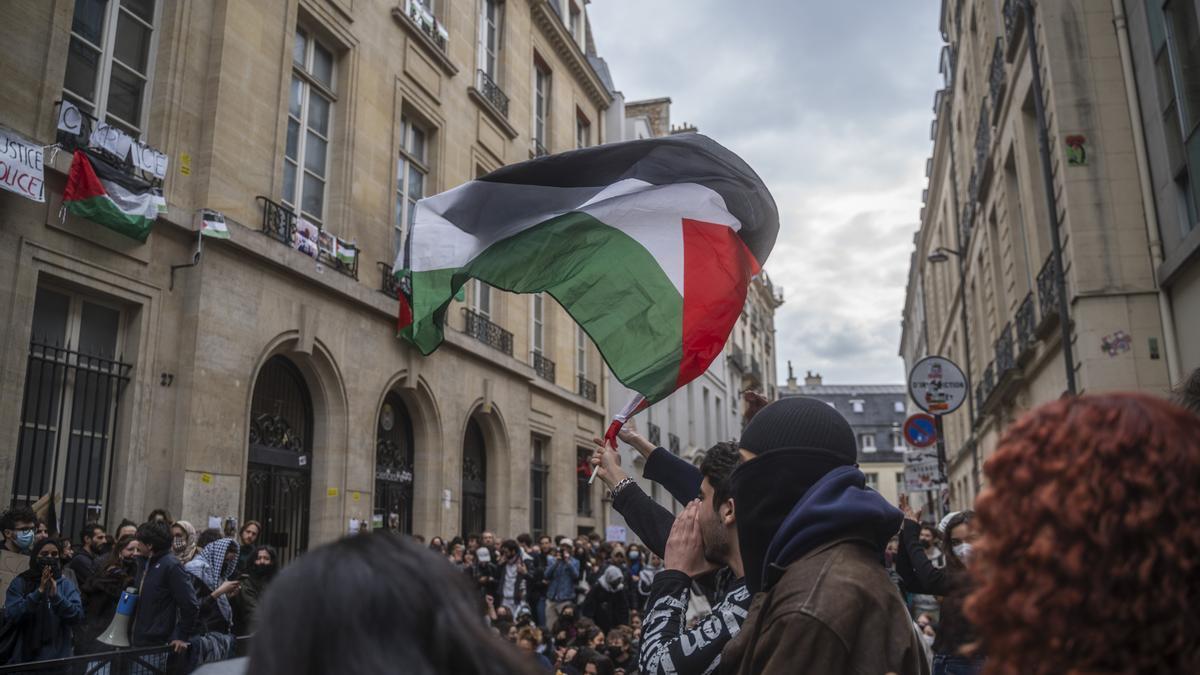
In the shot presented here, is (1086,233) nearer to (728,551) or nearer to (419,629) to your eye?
(728,551)

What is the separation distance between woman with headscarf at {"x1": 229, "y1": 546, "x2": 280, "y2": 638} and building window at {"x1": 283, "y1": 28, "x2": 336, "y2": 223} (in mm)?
6250

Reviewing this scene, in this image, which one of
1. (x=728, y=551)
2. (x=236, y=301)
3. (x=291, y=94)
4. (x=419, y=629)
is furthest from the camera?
(x=291, y=94)

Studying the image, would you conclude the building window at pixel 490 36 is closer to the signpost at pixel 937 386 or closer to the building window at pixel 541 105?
the building window at pixel 541 105

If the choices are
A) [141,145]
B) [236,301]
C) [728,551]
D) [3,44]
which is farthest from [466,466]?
[728,551]

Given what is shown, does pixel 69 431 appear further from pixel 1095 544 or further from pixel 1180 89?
pixel 1180 89

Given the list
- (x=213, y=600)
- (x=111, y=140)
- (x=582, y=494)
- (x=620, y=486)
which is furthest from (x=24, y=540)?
(x=582, y=494)

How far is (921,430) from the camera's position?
1197 cm

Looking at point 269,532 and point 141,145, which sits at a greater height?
point 141,145

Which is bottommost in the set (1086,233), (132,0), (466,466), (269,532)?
(269,532)

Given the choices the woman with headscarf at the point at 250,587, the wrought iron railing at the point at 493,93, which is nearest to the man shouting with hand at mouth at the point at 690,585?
the woman with headscarf at the point at 250,587

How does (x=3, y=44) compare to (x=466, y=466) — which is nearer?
(x=3, y=44)

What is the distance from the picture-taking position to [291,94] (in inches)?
546

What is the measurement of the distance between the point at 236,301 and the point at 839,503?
10.7 metres

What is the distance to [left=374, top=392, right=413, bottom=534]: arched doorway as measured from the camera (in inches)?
607
